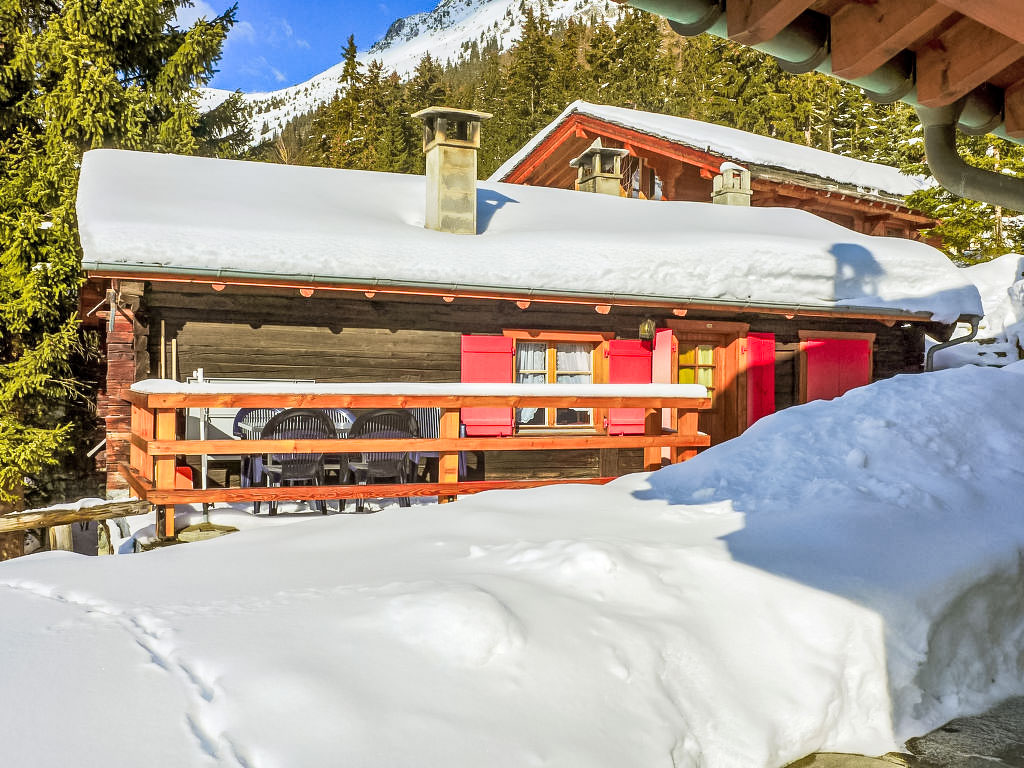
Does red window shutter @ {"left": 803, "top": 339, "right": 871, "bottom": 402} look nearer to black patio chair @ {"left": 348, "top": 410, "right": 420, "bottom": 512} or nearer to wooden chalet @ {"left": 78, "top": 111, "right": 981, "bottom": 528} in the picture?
wooden chalet @ {"left": 78, "top": 111, "right": 981, "bottom": 528}

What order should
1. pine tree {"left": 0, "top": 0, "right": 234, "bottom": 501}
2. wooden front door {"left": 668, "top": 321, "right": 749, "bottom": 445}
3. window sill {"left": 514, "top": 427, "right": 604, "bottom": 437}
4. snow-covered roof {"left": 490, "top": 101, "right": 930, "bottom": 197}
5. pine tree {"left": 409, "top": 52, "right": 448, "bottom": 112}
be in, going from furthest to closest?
pine tree {"left": 409, "top": 52, "right": 448, "bottom": 112}, snow-covered roof {"left": 490, "top": 101, "right": 930, "bottom": 197}, pine tree {"left": 0, "top": 0, "right": 234, "bottom": 501}, wooden front door {"left": 668, "top": 321, "right": 749, "bottom": 445}, window sill {"left": 514, "top": 427, "right": 604, "bottom": 437}

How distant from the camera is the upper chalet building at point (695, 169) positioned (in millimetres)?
16422

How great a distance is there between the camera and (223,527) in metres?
6.57

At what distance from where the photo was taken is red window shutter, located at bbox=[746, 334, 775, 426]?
11102 mm

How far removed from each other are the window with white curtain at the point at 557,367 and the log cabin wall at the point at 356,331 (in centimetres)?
29

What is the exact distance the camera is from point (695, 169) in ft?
57.7

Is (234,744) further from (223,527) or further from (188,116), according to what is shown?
(188,116)

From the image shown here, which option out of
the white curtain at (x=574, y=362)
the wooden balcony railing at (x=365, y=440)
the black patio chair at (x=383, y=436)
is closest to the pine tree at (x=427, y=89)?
the white curtain at (x=574, y=362)

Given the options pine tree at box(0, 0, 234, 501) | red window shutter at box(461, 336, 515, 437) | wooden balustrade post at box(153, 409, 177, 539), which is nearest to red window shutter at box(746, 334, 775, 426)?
red window shutter at box(461, 336, 515, 437)

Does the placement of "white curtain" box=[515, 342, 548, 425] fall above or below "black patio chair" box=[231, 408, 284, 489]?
above

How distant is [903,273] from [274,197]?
8660 mm

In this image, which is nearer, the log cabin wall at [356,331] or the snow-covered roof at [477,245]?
the snow-covered roof at [477,245]

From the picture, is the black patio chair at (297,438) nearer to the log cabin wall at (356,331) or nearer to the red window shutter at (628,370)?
the log cabin wall at (356,331)

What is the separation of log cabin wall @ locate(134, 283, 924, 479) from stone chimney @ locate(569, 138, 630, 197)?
16.9 feet
